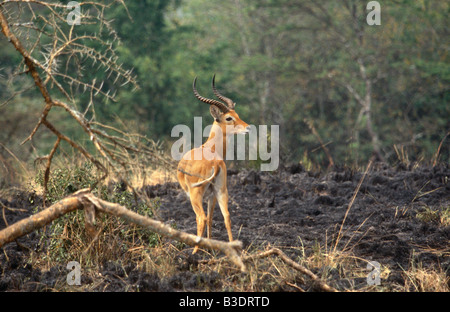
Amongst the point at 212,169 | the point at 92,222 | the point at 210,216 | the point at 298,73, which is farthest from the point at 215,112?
the point at 298,73

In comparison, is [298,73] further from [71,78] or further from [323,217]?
[71,78]

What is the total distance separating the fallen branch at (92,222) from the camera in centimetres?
436

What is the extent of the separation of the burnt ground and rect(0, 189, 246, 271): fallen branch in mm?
513

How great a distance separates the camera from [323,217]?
695cm

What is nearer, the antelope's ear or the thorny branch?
the thorny branch

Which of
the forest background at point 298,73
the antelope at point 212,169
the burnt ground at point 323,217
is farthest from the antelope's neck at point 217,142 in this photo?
the forest background at point 298,73

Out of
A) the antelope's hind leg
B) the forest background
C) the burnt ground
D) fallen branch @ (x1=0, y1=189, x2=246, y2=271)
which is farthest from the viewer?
the forest background

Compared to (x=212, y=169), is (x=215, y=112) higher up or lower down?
higher up

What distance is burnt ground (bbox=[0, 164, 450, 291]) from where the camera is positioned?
5207 millimetres

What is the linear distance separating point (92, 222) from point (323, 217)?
3404 millimetres

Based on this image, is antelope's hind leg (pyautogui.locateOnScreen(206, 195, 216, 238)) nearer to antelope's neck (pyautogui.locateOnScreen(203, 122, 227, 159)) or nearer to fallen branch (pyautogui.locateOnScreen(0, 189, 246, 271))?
antelope's neck (pyautogui.locateOnScreen(203, 122, 227, 159))

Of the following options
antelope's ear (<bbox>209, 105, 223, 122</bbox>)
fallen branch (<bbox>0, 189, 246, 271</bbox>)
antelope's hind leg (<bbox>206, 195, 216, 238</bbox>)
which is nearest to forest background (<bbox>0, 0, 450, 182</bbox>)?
antelope's ear (<bbox>209, 105, 223, 122</bbox>)

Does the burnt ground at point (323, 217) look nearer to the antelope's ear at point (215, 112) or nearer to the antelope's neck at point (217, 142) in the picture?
the antelope's neck at point (217, 142)
